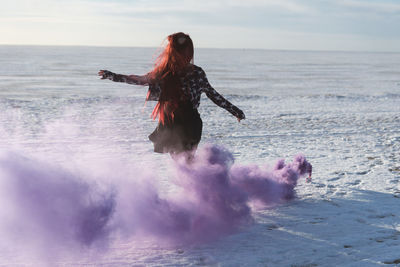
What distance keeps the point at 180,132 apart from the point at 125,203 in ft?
2.55

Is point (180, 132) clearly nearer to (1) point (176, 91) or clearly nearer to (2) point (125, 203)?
(1) point (176, 91)

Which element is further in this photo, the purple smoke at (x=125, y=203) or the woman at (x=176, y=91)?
the woman at (x=176, y=91)

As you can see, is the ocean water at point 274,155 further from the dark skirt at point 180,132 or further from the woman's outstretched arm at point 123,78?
the dark skirt at point 180,132

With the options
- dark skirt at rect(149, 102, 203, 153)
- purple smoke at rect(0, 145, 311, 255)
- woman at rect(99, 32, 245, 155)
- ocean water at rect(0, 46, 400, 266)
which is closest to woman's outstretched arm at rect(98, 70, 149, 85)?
woman at rect(99, 32, 245, 155)

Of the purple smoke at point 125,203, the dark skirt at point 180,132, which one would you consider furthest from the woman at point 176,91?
the purple smoke at point 125,203

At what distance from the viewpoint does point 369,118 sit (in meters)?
9.59

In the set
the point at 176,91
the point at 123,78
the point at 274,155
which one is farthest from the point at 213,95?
the point at 274,155

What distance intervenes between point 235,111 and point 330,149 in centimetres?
335

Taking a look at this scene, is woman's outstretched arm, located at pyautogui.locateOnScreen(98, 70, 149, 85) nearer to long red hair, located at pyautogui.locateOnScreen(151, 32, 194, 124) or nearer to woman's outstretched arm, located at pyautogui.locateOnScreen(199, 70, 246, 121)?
long red hair, located at pyautogui.locateOnScreen(151, 32, 194, 124)

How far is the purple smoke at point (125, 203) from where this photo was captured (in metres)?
2.90

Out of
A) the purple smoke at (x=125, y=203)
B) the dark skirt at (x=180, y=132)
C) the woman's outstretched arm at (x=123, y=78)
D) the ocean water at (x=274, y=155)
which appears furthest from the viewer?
the dark skirt at (x=180, y=132)

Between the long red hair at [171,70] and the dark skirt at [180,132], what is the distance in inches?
2.2

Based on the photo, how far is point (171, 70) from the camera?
338 centimetres

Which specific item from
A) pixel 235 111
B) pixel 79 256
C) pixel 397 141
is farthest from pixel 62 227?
pixel 397 141
